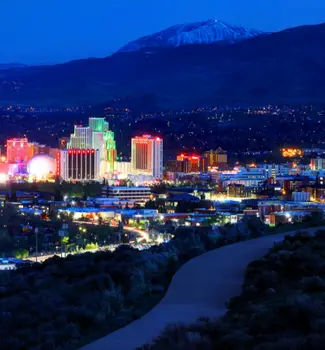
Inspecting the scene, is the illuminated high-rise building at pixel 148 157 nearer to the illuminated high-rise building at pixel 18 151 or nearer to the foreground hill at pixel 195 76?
the illuminated high-rise building at pixel 18 151

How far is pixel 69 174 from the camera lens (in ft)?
177

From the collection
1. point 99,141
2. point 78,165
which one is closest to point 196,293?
point 78,165

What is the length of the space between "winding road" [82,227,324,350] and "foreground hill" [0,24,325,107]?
270ft

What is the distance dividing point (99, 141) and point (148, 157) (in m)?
4.38

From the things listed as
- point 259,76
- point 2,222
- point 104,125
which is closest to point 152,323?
point 2,222

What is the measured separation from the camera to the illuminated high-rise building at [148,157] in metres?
55.6

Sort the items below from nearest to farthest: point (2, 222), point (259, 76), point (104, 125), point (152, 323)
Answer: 1. point (152, 323)
2. point (2, 222)
3. point (104, 125)
4. point (259, 76)

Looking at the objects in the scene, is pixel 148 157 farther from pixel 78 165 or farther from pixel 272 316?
pixel 272 316

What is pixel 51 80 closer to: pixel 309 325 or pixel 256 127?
pixel 256 127

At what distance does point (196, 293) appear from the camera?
27.0 ft

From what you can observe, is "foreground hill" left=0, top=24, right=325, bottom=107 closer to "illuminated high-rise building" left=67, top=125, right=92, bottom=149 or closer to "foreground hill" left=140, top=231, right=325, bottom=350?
"illuminated high-rise building" left=67, top=125, right=92, bottom=149

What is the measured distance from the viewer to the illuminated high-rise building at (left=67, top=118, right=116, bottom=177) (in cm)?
5681

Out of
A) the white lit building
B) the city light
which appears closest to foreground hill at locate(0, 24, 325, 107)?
the city light

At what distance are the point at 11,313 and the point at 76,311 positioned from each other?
531mm
